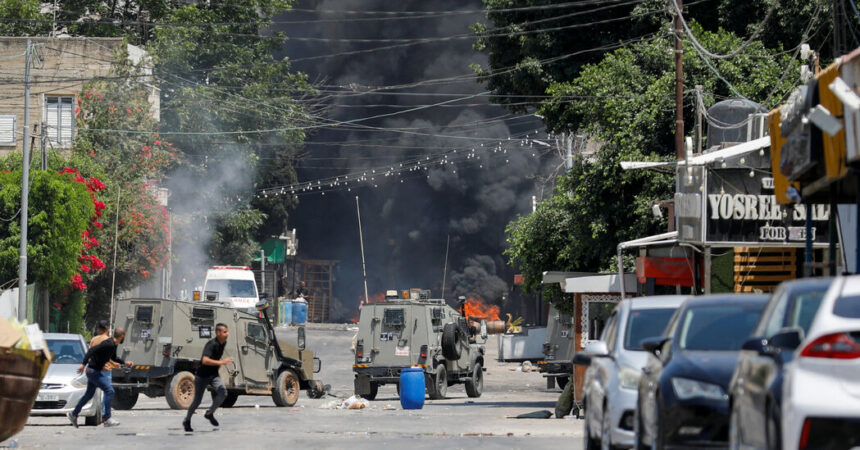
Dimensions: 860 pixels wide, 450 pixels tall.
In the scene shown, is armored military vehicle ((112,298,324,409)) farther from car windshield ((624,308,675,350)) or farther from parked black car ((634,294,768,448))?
parked black car ((634,294,768,448))

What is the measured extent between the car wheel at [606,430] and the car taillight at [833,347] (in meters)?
4.81

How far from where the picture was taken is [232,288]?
50812 mm

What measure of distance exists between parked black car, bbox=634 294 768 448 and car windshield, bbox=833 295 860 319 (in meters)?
1.70

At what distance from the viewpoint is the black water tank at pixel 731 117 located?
24.5m

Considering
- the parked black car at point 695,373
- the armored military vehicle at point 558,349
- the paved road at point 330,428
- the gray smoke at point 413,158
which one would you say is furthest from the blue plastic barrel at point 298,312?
the parked black car at point 695,373

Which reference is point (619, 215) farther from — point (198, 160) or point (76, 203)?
point (198, 160)

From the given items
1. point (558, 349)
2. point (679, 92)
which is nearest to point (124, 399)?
point (558, 349)

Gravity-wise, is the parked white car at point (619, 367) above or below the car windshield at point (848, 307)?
below

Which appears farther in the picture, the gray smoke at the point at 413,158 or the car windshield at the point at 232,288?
the gray smoke at the point at 413,158

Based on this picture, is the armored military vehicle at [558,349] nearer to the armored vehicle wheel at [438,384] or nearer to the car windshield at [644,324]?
the armored vehicle wheel at [438,384]

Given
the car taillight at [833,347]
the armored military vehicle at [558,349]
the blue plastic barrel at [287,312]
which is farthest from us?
the blue plastic barrel at [287,312]

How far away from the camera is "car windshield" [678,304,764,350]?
1000cm

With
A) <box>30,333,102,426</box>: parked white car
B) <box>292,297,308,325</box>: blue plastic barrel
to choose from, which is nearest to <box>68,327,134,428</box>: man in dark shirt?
<box>30,333,102,426</box>: parked white car

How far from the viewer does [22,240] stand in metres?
33.7
